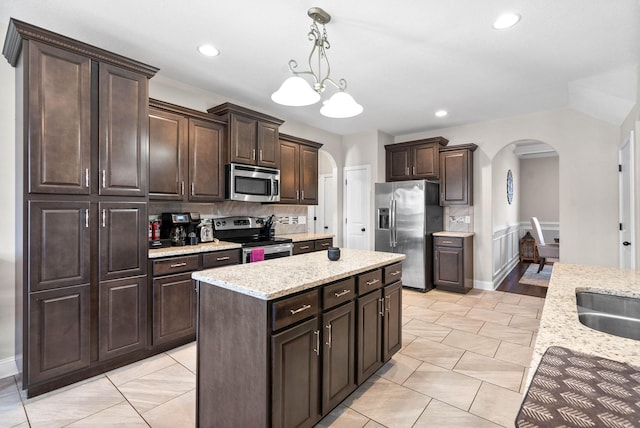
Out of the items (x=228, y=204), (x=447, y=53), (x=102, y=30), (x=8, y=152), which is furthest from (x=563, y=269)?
(x=8, y=152)

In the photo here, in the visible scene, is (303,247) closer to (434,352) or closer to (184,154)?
(184,154)

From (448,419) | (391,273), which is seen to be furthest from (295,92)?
(448,419)

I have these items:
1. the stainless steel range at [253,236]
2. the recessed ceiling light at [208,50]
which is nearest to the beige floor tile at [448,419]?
the stainless steel range at [253,236]

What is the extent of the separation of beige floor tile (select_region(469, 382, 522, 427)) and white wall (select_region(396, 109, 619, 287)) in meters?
3.06

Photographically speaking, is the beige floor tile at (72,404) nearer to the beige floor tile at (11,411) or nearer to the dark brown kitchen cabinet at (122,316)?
the beige floor tile at (11,411)

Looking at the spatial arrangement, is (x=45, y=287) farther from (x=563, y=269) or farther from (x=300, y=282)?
(x=563, y=269)

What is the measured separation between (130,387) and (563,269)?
315 centimetres

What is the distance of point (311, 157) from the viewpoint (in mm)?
4902

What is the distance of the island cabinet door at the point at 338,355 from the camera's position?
6.09 ft

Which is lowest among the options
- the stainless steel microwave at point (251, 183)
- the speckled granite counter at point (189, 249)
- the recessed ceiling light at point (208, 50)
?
the speckled granite counter at point (189, 249)

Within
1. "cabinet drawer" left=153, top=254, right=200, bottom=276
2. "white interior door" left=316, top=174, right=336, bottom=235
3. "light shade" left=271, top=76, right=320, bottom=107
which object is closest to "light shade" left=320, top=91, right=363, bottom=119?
"light shade" left=271, top=76, right=320, bottom=107

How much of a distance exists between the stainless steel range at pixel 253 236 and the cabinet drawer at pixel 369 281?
156 cm

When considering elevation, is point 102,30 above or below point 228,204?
above

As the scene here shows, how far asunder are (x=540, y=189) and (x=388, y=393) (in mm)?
8059
